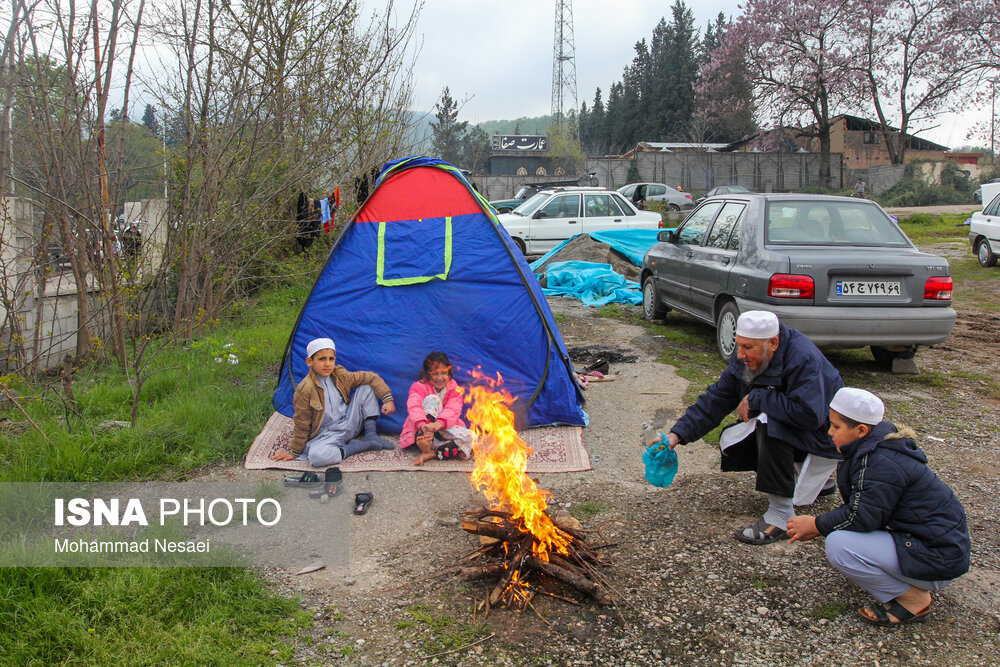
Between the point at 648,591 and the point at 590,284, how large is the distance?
28.3ft

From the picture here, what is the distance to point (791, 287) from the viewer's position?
6109mm

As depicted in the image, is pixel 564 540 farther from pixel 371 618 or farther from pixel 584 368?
pixel 584 368

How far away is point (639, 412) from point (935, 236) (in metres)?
16.6

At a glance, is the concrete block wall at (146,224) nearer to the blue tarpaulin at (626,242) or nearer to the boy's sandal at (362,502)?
the boy's sandal at (362,502)

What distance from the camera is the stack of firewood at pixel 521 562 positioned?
314 cm

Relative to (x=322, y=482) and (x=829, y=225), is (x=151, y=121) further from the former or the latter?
(x=829, y=225)

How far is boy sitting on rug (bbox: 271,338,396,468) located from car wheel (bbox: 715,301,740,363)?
3.57 meters

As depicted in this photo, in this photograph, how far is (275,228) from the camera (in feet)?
31.0

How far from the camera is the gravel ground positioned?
282 centimetres

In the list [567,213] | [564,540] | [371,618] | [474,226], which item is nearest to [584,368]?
[474,226]

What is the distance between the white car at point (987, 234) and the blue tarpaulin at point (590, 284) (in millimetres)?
6863

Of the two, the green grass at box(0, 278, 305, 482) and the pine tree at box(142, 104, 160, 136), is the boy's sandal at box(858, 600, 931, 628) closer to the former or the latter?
the green grass at box(0, 278, 305, 482)

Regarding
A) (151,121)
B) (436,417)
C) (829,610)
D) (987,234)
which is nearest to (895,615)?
(829,610)

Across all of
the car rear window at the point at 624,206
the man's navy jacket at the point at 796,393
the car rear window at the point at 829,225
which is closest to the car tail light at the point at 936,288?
the car rear window at the point at 829,225
